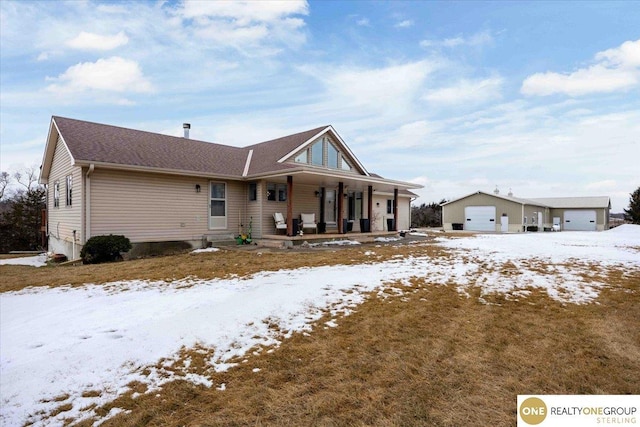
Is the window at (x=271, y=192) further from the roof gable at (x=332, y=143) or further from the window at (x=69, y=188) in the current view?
the window at (x=69, y=188)

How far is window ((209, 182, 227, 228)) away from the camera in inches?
547

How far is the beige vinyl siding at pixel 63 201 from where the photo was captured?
11.2 meters

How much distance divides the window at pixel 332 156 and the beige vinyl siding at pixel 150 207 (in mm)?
5269

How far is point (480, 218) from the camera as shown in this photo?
105ft

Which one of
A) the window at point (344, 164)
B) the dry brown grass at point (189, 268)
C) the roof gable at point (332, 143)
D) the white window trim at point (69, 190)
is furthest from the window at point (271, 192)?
the white window trim at point (69, 190)

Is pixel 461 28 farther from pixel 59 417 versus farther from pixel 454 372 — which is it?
pixel 59 417

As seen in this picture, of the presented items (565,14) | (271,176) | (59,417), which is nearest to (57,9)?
(271,176)

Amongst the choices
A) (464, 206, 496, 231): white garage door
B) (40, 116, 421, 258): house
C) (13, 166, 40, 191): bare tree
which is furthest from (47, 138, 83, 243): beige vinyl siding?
(464, 206, 496, 231): white garage door

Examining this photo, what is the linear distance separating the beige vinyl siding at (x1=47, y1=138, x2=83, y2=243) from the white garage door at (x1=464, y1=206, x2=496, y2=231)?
31521 mm

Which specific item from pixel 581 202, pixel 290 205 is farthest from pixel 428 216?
pixel 290 205

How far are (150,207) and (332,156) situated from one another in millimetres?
8882

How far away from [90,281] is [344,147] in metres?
12.7

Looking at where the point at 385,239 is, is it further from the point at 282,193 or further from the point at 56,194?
the point at 56,194

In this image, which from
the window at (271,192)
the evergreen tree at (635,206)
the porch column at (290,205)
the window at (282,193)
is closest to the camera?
the porch column at (290,205)
